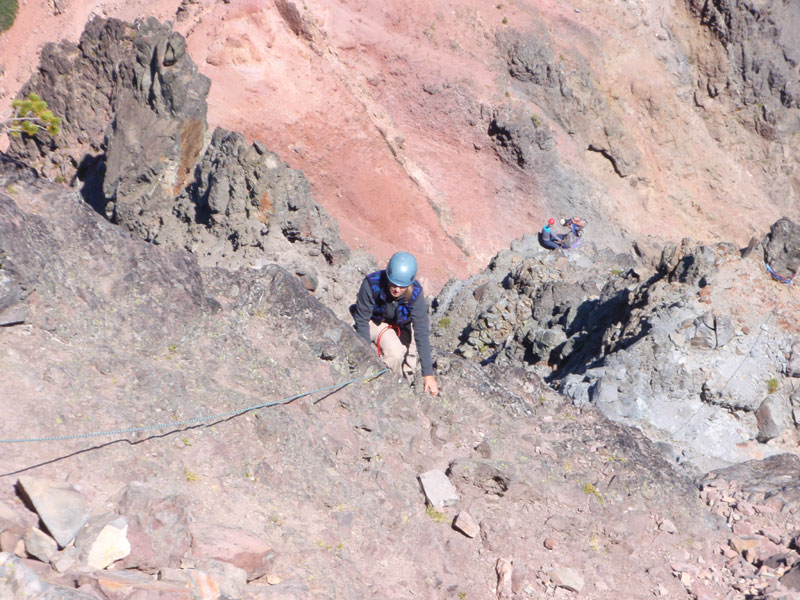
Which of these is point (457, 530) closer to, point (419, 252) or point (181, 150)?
point (181, 150)

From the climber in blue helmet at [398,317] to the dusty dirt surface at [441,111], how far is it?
833 centimetres

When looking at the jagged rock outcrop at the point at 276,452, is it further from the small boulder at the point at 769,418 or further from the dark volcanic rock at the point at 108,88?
the dark volcanic rock at the point at 108,88

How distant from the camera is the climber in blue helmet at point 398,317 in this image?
241 inches

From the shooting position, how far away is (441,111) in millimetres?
16688

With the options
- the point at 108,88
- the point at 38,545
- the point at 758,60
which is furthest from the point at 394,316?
the point at 758,60

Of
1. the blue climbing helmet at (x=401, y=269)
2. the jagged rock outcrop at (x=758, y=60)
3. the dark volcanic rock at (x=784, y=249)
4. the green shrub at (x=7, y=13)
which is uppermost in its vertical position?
the jagged rock outcrop at (x=758, y=60)

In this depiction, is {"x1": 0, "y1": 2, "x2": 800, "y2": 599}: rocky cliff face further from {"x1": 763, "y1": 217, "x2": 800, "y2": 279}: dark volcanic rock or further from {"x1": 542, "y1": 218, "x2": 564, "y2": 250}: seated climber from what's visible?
{"x1": 542, "y1": 218, "x2": 564, "y2": 250}: seated climber

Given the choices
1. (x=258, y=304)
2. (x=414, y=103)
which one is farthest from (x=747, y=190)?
(x=258, y=304)

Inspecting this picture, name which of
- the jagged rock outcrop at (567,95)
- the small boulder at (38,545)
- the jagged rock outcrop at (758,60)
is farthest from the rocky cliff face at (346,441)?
the jagged rock outcrop at (758,60)

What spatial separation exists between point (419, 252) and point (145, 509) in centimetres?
1243

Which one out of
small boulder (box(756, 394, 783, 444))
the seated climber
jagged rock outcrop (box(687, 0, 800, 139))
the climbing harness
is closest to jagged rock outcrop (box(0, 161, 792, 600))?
the climbing harness

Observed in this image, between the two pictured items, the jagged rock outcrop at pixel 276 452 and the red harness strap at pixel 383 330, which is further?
the red harness strap at pixel 383 330

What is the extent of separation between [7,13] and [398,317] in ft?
55.2

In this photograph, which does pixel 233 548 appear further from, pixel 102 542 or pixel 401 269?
pixel 401 269
